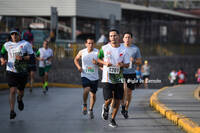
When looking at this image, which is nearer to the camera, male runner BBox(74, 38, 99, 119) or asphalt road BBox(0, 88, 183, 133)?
asphalt road BBox(0, 88, 183, 133)

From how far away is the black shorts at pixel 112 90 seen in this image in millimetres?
10148

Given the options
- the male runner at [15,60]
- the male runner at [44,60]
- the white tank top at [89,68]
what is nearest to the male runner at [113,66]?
the white tank top at [89,68]

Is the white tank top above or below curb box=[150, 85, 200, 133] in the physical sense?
above

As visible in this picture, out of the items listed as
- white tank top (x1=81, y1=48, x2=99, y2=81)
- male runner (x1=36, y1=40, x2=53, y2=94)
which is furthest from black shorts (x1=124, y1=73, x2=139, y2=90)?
male runner (x1=36, y1=40, x2=53, y2=94)

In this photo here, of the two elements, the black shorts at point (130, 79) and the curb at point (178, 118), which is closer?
the curb at point (178, 118)

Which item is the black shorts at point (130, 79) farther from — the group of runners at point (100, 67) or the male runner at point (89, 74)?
the male runner at point (89, 74)

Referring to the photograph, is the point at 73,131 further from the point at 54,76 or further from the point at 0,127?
the point at 54,76

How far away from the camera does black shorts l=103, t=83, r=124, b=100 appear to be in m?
10.1

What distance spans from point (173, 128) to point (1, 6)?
30818 mm

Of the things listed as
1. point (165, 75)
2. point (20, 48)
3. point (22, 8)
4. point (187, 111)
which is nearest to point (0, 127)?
point (20, 48)

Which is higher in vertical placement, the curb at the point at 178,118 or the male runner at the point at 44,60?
the male runner at the point at 44,60

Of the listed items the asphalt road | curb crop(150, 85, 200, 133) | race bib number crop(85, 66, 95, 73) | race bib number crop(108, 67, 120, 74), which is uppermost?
race bib number crop(108, 67, 120, 74)

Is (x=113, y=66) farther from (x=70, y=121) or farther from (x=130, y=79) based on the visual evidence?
(x=130, y=79)

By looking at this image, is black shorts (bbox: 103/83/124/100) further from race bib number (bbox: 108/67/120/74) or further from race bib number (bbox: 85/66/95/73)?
race bib number (bbox: 85/66/95/73)
